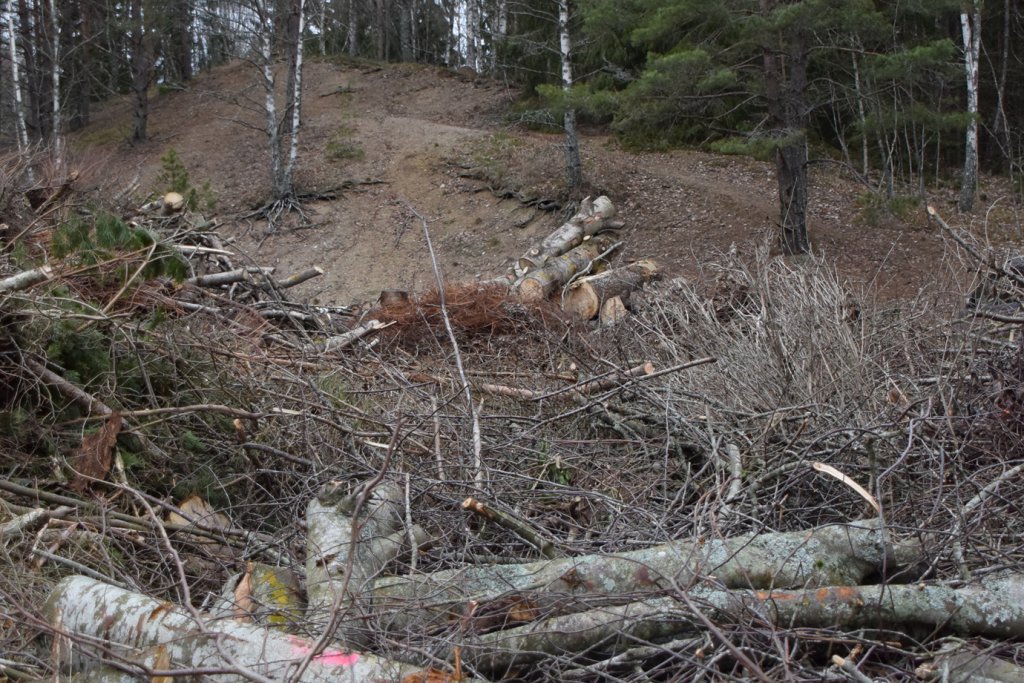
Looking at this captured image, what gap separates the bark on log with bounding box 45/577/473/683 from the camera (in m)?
2.65

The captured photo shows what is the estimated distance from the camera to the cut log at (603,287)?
10228 mm

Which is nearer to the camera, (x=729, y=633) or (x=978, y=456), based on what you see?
(x=729, y=633)

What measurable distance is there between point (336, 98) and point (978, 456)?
23071 millimetres

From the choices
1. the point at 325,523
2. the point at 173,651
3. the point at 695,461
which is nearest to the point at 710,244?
the point at 695,461

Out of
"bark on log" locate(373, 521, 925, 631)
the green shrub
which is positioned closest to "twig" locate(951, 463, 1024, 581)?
"bark on log" locate(373, 521, 925, 631)

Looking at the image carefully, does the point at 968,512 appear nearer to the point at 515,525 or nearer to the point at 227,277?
the point at 515,525

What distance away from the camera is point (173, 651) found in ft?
9.51

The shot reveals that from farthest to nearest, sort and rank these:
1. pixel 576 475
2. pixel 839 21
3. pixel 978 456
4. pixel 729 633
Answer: pixel 839 21, pixel 576 475, pixel 978 456, pixel 729 633

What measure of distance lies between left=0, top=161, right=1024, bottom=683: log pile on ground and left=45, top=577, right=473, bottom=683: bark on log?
0.01 m

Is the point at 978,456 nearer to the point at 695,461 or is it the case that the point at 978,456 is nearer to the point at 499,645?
the point at 695,461

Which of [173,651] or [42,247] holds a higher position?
[42,247]

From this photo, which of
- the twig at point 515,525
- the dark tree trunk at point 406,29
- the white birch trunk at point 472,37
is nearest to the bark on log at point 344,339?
the twig at point 515,525

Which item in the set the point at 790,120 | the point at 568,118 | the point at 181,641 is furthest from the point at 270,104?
the point at 181,641

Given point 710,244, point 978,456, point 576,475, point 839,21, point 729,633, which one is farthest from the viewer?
point 710,244
